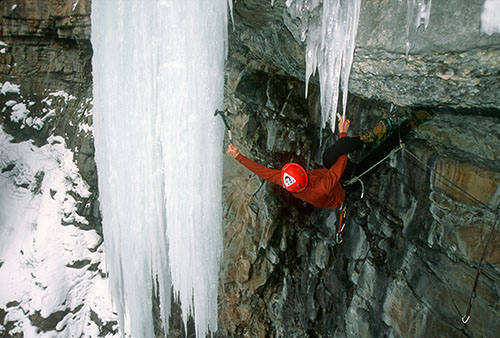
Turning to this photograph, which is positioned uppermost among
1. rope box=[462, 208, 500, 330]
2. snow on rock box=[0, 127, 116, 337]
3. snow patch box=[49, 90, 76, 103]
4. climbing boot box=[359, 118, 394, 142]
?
snow patch box=[49, 90, 76, 103]

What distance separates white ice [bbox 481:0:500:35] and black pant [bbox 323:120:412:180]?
143cm

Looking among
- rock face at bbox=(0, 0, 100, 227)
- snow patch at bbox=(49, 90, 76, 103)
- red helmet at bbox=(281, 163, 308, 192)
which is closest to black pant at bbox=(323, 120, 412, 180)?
red helmet at bbox=(281, 163, 308, 192)

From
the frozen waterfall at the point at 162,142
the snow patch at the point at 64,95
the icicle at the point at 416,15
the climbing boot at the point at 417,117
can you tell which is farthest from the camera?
the snow patch at the point at 64,95

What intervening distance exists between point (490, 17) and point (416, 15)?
17.6 inches

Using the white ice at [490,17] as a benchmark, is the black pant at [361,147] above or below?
below

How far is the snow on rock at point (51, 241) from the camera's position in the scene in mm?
7102

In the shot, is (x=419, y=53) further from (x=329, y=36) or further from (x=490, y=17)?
(x=329, y=36)

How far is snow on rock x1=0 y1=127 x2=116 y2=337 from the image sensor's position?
710 centimetres

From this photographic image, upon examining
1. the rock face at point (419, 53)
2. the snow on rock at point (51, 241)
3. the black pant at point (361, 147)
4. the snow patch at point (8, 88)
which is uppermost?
the rock face at point (419, 53)

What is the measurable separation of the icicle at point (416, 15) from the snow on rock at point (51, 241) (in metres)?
7.76

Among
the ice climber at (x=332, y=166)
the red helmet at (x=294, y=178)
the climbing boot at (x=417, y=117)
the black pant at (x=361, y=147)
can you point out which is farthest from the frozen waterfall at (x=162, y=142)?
the climbing boot at (x=417, y=117)

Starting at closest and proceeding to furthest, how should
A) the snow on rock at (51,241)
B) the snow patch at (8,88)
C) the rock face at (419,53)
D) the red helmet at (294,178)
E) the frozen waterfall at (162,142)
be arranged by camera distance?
the rock face at (419,53), the red helmet at (294,178), the frozen waterfall at (162,142), the snow patch at (8,88), the snow on rock at (51,241)

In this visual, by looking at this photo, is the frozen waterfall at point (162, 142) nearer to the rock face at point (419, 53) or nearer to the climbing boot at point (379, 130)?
the rock face at point (419, 53)

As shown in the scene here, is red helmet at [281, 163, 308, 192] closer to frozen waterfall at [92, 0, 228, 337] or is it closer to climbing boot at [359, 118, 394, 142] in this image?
climbing boot at [359, 118, 394, 142]
